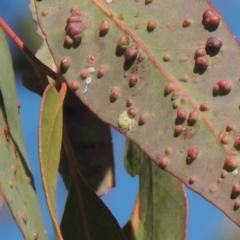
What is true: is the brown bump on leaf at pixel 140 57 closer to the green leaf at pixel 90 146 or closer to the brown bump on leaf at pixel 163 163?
the brown bump on leaf at pixel 163 163

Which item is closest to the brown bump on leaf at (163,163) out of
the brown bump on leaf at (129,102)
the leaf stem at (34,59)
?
the brown bump on leaf at (129,102)

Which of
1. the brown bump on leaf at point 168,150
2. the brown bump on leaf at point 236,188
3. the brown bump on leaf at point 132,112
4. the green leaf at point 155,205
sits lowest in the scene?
the green leaf at point 155,205

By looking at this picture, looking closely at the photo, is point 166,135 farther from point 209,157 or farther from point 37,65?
point 37,65

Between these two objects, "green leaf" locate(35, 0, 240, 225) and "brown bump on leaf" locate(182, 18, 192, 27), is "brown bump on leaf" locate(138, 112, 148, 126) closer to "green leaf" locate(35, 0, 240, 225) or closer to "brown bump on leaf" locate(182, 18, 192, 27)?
"green leaf" locate(35, 0, 240, 225)

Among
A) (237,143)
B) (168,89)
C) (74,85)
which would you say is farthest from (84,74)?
(237,143)

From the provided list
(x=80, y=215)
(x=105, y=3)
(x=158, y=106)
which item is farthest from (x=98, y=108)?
(x=80, y=215)

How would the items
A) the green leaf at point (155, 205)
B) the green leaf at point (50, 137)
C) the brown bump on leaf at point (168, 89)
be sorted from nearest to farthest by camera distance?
the green leaf at point (50, 137) < the brown bump on leaf at point (168, 89) < the green leaf at point (155, 205)
